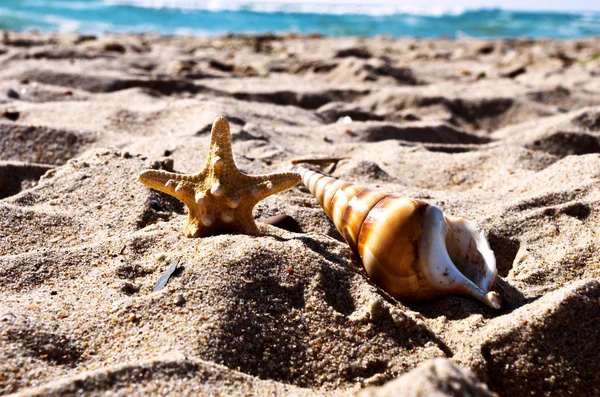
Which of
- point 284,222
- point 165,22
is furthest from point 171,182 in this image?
point 165,22

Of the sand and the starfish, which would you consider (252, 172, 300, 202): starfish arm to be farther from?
the sand

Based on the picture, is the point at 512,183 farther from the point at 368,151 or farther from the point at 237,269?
the point at 237,269

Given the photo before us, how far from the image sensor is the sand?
1.68 meters

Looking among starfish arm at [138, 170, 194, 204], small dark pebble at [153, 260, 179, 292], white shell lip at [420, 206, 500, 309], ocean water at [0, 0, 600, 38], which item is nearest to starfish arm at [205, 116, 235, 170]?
starfish arm at [138, 170, 194, 204]

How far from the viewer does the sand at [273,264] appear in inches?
66.1

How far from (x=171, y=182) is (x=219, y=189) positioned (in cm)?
21

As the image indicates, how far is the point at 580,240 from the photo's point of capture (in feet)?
8.12

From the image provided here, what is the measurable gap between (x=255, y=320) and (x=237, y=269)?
219 millimetres

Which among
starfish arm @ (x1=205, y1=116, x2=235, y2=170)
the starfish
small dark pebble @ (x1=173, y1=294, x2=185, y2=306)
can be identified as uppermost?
starfish arm @ (x1=205, y1=116, x2=235, y2=170)

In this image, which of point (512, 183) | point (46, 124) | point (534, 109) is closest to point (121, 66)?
point (46, 124)

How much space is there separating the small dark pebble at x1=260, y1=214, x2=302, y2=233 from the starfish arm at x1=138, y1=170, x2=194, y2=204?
39cm

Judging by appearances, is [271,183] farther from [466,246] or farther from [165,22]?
[165,22]

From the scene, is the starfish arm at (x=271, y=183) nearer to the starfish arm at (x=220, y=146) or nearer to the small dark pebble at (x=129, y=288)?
the starfish arm at (x=220, y=146)

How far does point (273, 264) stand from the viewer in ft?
6.68
